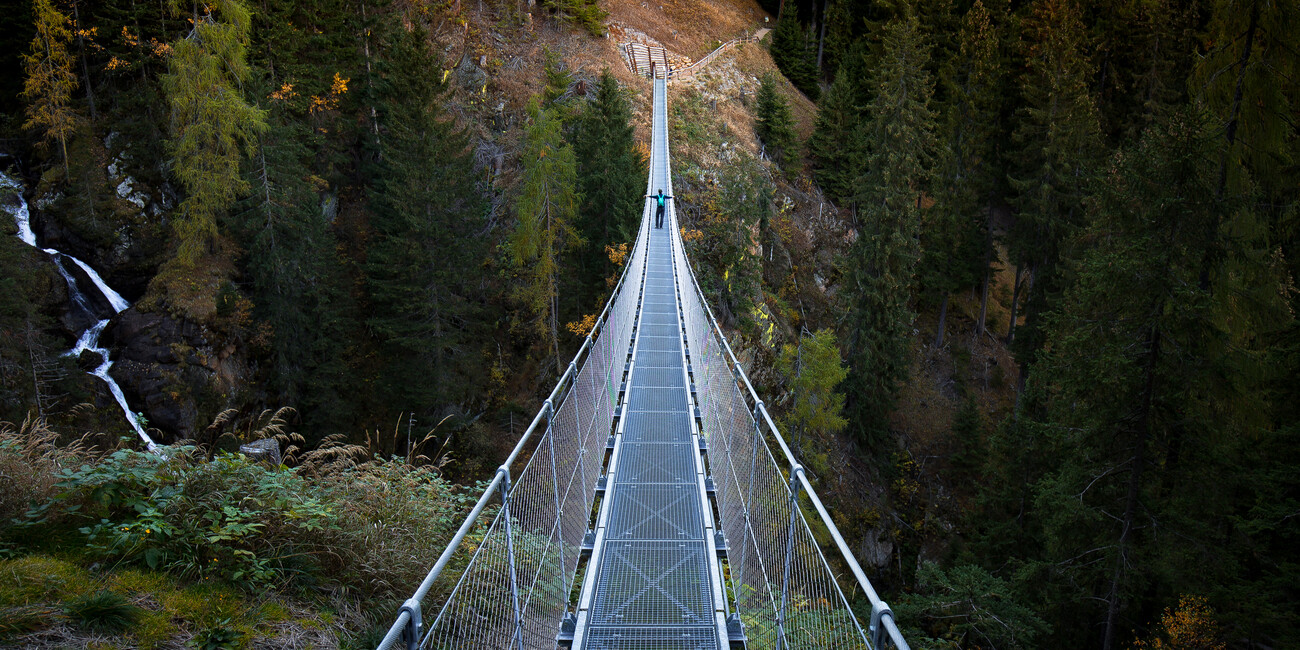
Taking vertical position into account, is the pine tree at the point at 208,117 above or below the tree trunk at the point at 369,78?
below

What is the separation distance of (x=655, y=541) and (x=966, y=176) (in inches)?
841

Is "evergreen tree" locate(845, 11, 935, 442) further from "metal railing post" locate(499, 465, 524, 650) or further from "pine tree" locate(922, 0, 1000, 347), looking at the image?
"metal railing post" locate(499, 465, 524, 650)

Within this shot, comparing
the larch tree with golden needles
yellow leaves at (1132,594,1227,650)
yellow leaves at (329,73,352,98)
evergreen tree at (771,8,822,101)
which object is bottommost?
yellow leaves at (1132,594,1227,650)

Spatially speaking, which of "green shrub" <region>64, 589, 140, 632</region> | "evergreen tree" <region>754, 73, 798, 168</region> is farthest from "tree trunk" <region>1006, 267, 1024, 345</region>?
"green shrub" <region>64, 589, 140, 632</region>

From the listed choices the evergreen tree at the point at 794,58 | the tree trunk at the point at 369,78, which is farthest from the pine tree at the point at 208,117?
the evergreen tree at the point at 794,58

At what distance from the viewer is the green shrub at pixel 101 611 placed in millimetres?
2498

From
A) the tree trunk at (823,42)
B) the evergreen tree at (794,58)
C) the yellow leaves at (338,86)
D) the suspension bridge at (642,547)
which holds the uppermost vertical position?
the tree trunk at (823,42)

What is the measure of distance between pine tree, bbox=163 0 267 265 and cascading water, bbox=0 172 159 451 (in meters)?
1.90

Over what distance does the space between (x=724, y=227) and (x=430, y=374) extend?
9.29m

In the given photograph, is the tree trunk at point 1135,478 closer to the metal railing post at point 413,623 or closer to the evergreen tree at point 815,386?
the evergreen tree at point 815,386

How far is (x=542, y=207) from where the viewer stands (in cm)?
1620

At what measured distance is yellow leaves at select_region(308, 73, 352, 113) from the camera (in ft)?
61.6

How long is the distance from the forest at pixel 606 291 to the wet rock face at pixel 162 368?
0.08m

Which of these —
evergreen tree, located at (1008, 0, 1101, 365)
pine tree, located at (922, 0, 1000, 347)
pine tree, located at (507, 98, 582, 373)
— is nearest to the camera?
pine tree, located at (507, 98, 582, 373)
